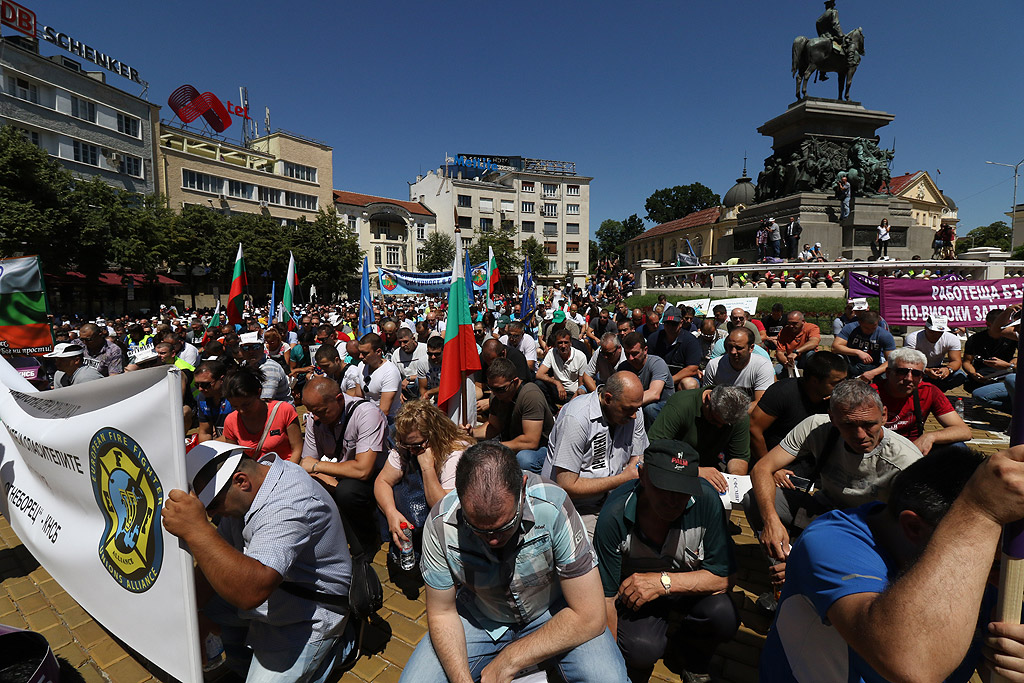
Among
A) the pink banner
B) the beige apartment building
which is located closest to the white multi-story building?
the beige apartment building

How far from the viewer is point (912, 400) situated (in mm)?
3896

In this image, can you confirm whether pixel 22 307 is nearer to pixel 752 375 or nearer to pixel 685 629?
pixel 685 629

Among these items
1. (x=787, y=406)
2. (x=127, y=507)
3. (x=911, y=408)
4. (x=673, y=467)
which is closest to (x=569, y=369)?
(x=787, y=406)

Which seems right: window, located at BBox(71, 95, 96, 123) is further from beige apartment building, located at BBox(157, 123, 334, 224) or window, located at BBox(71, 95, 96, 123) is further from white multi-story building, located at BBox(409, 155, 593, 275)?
white multi-story building, located at BBox(409, 155, 593, 275)

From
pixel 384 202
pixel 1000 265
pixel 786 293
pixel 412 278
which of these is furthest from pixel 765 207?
pixel 384 202

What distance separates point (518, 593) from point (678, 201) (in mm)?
97477

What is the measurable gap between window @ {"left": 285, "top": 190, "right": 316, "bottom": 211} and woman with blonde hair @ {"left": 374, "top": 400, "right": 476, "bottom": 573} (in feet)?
187

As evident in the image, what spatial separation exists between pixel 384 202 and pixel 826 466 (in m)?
65.6

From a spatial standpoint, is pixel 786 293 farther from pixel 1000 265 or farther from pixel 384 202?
pixel 384 202

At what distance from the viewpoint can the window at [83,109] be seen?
114 ft

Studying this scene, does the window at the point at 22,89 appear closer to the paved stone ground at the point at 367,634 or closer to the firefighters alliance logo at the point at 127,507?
the paved stone ground at the point at 367,634

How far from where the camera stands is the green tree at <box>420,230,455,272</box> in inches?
2301

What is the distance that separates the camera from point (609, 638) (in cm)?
248

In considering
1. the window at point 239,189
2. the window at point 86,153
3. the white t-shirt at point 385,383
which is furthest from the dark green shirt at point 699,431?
the window at point 239,189
